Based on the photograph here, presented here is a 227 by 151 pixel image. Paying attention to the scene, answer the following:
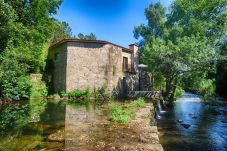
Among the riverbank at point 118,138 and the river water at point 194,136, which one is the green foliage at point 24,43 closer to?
the riverbank at point 118,138

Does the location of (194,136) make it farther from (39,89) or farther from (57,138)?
(39,89)

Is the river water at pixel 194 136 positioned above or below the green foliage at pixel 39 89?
below

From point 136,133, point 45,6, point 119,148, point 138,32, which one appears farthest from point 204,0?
point 138,32

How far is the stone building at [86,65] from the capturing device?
75.4 ft

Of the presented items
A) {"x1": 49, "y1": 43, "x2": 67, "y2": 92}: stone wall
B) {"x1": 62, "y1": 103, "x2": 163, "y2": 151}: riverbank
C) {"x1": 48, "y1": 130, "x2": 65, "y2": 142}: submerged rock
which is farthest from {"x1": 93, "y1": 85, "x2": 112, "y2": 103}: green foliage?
{"x1": 48, "y1": 130, "x2": 65, "y2": 142}: submerged rock

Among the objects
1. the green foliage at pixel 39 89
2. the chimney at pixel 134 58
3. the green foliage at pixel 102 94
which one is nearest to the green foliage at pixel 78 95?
the green foliage at pixel 102 94

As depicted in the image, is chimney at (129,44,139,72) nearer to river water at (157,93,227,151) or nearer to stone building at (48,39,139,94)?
stone building at (48,39,139,94)

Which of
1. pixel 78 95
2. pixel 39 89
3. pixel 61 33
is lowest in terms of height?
pixel 78 95

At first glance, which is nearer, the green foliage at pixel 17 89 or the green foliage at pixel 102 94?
the green foliage at pixel 17 89

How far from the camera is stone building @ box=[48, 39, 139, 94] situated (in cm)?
2298

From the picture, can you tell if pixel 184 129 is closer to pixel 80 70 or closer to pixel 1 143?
pixel 1 143

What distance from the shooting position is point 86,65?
23.3 meters

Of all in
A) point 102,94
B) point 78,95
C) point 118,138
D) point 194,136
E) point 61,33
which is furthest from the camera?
point 61,33

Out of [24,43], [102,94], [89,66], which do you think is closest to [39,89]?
[89,66]
